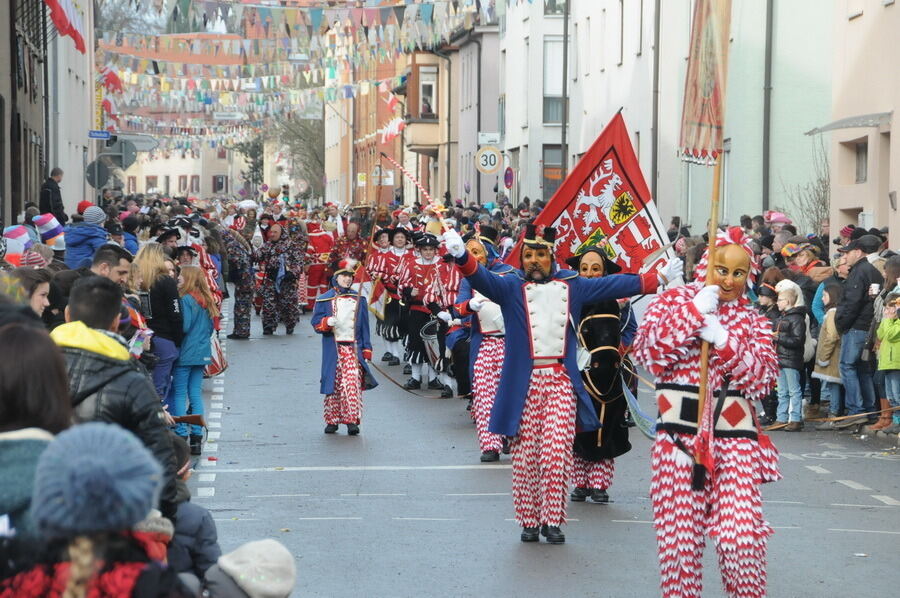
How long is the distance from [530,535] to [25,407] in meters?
5.93

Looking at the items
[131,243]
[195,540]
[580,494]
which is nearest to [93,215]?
[131,243]

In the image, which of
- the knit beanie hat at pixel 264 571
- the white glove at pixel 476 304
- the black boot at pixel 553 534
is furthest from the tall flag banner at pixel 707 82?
the white glove at pixel 476 304

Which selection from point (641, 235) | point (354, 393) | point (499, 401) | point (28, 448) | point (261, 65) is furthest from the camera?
point (261, 65)

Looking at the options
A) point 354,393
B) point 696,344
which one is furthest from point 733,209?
point 696,344

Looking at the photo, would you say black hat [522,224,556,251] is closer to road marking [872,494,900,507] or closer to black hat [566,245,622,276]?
black hat [566,245,622,276]

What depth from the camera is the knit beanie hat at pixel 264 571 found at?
4426 mm

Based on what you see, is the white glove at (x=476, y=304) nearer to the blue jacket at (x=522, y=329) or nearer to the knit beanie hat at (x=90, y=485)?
the blue jacket at (x=522, y=329)

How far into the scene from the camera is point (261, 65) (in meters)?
54.3

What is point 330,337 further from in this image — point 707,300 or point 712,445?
point 707,300

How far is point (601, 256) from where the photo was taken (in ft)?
38.0

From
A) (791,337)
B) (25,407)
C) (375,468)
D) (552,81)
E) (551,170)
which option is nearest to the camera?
(25,407)

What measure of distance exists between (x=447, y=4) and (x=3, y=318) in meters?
25.9

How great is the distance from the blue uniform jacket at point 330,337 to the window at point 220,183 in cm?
13117

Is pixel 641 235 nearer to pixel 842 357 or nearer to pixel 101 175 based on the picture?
pixel 842 357
